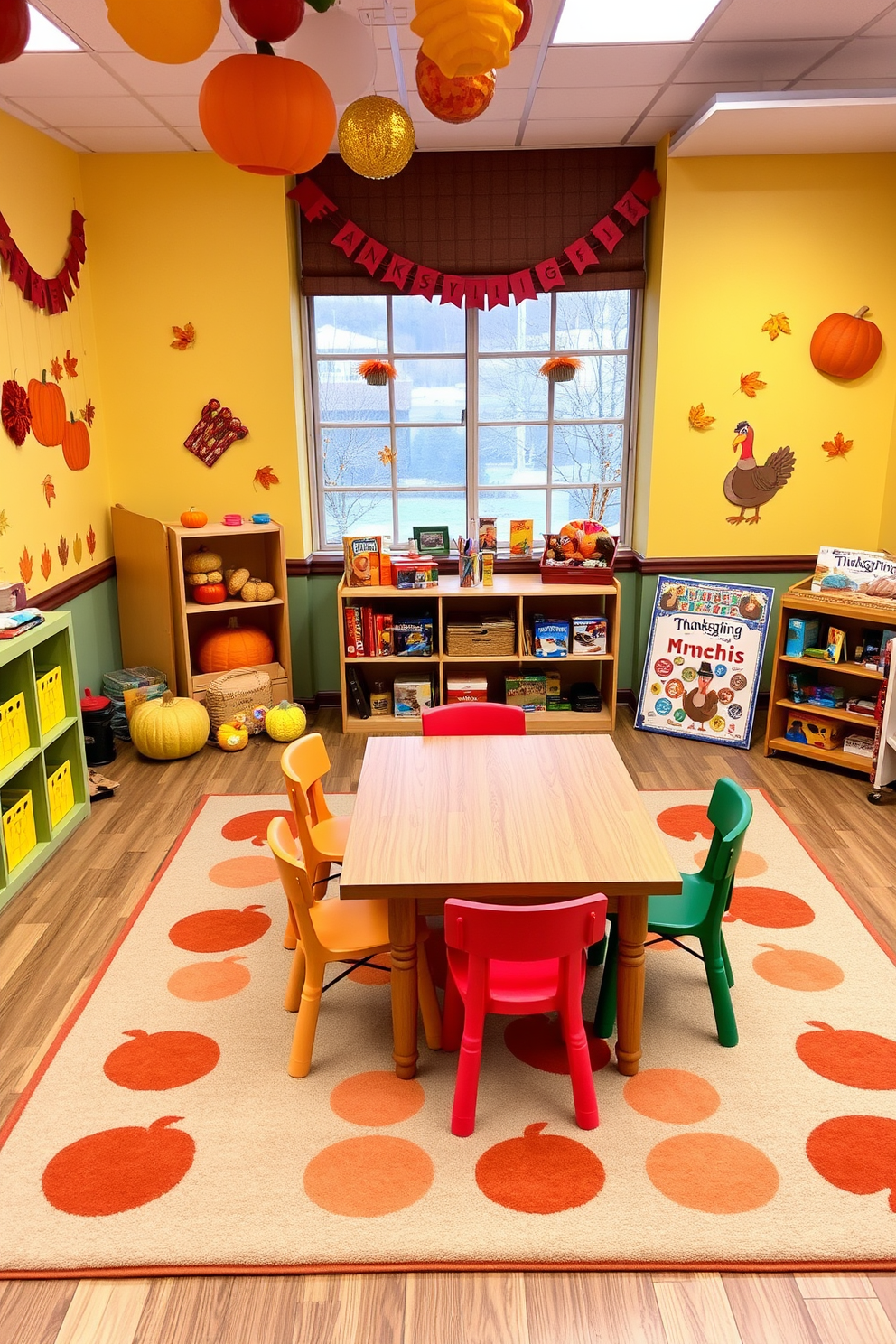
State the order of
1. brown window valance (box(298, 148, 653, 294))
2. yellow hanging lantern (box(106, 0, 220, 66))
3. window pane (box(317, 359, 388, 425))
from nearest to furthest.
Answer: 1. yellow hanging lantern (box(106, 0, 220, 66))
2. brown window valance (box(298, 148, 653, 294))
3. window pane (box(317, 359, 388, 425))

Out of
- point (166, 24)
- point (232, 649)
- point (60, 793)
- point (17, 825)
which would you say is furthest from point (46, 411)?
point (166, 24)

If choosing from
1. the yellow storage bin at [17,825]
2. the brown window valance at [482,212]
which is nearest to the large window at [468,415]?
the brown window valance at [482,212]

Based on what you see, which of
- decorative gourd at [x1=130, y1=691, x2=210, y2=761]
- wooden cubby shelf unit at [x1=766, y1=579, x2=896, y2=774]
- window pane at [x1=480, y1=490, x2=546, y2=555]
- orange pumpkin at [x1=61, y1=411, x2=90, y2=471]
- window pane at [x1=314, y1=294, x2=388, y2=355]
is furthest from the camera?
window pane at [x1=480, y1=490, x2=546, y2=555]

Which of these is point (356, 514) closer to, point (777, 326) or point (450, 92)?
point (777, 326)

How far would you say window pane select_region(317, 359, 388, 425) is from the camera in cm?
587

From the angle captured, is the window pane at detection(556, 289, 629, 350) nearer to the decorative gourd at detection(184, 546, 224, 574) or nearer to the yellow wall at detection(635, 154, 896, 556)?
the yellow wall at detection(635, 154, 896, 556)

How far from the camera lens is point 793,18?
145 inches

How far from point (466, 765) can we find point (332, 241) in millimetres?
3451

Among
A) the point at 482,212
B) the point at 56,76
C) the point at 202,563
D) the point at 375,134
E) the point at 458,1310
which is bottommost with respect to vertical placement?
the point at 458,1310

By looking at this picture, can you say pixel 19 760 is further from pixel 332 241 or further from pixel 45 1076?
pixel 332 241

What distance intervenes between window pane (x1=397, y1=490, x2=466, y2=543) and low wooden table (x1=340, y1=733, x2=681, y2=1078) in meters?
2.96

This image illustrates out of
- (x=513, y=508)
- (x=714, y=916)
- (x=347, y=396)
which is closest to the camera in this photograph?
(x=714, y=916)

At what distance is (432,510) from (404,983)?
382 cm

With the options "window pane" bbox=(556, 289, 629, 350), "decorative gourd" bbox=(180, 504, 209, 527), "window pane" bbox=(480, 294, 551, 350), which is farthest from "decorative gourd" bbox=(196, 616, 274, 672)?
"window pane" bbox=(556, 289, 629, 350)
